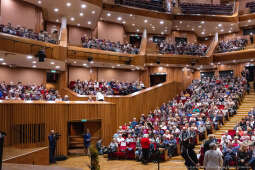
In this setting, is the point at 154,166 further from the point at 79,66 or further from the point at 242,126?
the point at 79,66

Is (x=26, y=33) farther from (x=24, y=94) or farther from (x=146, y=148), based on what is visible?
(x=146, y=148)

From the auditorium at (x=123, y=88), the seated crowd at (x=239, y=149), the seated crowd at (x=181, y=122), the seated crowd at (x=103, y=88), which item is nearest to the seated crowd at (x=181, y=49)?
the auditorium at (x=123, y=88)

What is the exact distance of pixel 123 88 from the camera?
16.1 m

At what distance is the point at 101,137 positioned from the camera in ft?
38.6

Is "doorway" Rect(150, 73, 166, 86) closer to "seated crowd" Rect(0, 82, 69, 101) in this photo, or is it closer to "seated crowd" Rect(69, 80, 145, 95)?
"seated crowd" Rect(69, 80, 145, 95)

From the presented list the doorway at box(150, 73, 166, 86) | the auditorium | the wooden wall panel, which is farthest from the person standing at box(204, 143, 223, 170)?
the doorway at box(150, 73, 166, 86)

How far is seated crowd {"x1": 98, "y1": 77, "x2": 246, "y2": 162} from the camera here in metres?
9.76

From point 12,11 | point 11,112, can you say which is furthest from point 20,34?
point 11,112

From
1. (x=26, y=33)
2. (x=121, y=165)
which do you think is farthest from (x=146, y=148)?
(x=26, y=33)

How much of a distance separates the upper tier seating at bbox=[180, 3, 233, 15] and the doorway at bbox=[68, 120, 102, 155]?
13437 mm

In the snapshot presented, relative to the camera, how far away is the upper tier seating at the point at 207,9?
21766mm

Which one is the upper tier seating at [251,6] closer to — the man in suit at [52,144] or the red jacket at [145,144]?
the red jacket at [145,144]

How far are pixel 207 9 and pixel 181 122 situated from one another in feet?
45.0

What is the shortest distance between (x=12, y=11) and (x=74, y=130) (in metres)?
7.60
